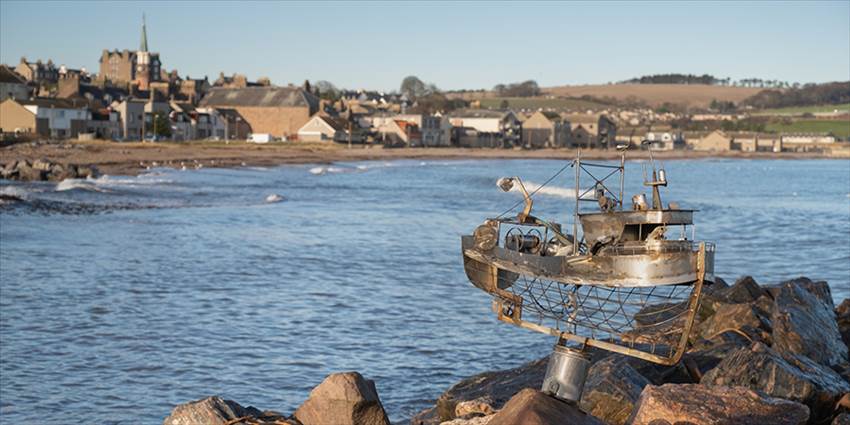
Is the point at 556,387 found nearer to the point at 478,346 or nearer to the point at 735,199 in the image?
the point at 478,346

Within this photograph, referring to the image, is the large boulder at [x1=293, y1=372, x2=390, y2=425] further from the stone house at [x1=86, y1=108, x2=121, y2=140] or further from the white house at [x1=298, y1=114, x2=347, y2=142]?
the white house at [x1=298, y1=114, x2=347, y2=142]

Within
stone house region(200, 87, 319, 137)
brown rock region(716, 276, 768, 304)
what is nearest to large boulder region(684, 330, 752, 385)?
brown rock region(716, 276, 768, 304)

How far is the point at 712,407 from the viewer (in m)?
8.80

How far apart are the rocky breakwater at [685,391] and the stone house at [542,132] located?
175 m

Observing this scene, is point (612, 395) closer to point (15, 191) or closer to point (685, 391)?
point (685, 391)

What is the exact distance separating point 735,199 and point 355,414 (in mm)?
61141

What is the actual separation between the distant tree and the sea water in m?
75.6

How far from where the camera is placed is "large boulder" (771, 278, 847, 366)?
45.7ft

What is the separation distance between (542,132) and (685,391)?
604ft

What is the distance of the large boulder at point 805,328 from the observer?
1392cm

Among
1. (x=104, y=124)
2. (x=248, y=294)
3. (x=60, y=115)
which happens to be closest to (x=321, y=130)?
(x=104, y=124)

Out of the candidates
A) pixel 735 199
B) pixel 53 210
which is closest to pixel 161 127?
pixel 735 199

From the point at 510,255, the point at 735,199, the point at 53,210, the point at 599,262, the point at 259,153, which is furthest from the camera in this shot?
Result: the point at 259,153

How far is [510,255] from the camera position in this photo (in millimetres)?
7691
